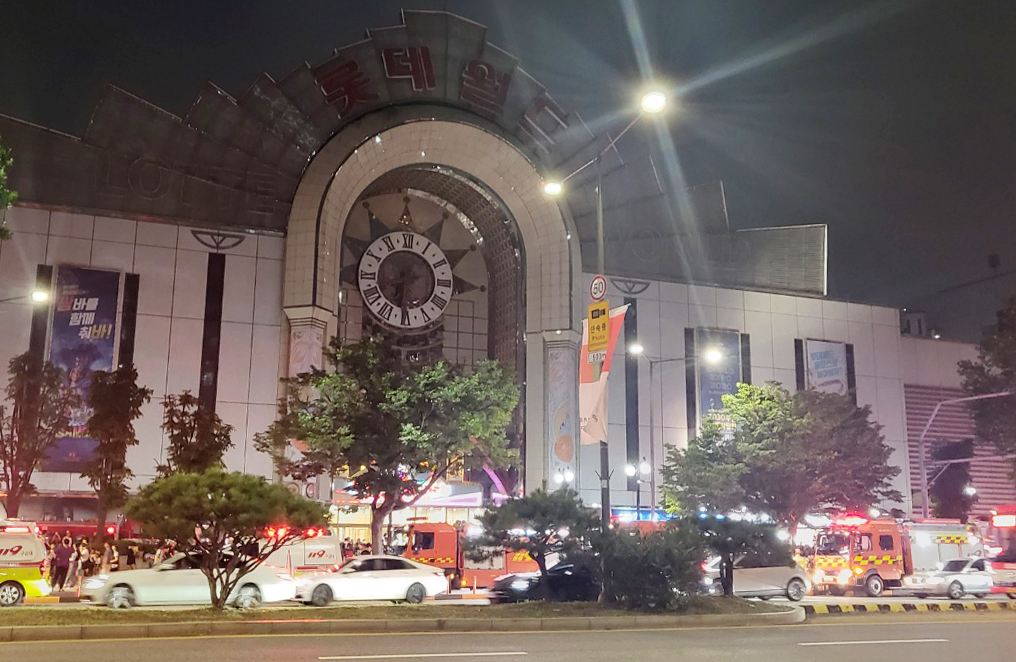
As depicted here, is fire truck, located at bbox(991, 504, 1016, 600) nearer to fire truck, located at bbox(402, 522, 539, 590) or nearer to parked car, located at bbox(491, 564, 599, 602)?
fire truck, located at bbox(402, 522, 539, 590)

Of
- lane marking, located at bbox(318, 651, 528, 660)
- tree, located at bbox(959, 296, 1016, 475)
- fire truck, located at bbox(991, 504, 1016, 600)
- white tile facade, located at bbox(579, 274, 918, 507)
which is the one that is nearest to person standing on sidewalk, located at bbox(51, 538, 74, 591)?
lane marking, located at bbox(318, 651, 528, 660)

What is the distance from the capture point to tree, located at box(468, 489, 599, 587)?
61.4 ft

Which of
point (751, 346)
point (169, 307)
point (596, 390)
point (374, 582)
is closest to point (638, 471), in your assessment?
point (751, 346)

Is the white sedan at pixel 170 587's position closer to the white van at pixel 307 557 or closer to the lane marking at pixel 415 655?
the white van at pixel 307 557

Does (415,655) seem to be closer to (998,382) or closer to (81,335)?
(81,335)

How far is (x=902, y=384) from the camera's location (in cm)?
5184

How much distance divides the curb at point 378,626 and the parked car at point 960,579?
15.5 metres

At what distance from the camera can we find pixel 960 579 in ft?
99.6

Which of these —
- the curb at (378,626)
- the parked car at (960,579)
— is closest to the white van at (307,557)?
the curb at (378,626)

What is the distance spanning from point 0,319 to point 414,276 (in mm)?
19263

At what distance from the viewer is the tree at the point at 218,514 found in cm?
1605

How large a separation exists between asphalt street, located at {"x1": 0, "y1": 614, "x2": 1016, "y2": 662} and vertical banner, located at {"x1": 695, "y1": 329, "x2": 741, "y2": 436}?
30108mm

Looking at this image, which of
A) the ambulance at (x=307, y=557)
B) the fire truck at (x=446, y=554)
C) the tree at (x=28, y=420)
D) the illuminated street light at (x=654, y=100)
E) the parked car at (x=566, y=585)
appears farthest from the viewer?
the tree at (x=28, y=420)

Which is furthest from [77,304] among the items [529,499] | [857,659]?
[857,659]
